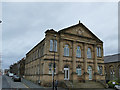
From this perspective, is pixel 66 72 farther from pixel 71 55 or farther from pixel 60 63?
pixel 71 55

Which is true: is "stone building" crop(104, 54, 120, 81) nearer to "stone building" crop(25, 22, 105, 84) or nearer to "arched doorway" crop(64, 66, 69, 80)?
"stone building" crop(25, 22, 105, 84)

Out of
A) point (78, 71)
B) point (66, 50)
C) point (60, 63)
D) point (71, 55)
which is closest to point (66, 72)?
point (60, 63)

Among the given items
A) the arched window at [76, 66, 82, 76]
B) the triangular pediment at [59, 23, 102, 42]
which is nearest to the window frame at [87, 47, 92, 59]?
the triangular pediment at [59, 23, 102, 42]

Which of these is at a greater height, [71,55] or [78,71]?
[71,55]

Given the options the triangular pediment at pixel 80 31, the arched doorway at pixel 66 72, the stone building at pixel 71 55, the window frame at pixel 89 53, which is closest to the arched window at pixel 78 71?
the stone building at pixel 71 55

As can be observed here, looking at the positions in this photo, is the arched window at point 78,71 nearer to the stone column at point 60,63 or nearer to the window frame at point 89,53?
the window frame at point 89,53

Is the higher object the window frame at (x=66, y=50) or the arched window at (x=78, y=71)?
the window frame at (x=66, y=50)

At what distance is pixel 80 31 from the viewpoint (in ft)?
103

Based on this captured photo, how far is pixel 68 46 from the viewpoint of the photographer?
96.2 feet

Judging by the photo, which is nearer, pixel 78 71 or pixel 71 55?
pixel 71 55

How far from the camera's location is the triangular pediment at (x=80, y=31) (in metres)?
29.6

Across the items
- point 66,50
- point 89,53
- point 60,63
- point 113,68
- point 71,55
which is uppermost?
point 66,50

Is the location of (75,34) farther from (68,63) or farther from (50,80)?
(50,80)

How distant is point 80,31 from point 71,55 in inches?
232
